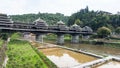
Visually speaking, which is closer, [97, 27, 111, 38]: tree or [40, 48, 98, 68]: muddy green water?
[40, 48, 98, 68]: muddy green water

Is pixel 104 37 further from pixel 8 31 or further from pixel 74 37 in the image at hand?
pixel 8 31

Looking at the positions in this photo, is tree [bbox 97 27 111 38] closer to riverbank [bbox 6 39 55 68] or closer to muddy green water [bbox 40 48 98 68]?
muddy green water [bbox 40 48 98 68]

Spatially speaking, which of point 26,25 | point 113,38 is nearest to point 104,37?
point 113,38

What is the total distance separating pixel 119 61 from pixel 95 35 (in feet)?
137

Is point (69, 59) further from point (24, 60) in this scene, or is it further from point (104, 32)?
point (104, 32)

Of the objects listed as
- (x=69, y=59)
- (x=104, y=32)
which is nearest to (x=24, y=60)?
(x=69, y=59)

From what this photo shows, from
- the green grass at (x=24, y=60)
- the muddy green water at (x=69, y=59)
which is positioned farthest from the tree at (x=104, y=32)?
the green grass at (x=24, y=60)

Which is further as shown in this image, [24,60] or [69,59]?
[69,59]

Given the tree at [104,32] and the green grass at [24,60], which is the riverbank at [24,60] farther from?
the tree at [104,32]

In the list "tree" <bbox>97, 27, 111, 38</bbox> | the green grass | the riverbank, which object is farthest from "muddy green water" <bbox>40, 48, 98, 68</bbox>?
"tree" <bbox>97, 27, 111, 38</bbox>

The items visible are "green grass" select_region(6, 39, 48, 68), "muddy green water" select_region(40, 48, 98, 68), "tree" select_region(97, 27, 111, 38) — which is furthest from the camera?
"tree" select_region(97, 27, 111, 38)

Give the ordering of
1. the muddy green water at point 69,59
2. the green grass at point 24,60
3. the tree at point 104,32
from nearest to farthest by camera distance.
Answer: the green grass at point 24,60 → the muddy green water at point 69,59 → the tree at point 104,32

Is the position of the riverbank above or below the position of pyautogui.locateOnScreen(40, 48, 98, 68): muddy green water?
above

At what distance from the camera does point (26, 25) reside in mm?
49781
